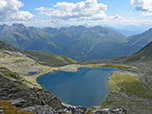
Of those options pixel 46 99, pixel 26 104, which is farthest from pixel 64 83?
pixel 26 104

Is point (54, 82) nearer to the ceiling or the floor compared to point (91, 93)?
nearer to the ceiling

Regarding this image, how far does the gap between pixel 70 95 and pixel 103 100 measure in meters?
23.7

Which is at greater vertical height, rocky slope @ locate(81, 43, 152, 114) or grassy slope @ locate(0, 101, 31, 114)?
grassy slope @ locate(0, 101, 31, 114)

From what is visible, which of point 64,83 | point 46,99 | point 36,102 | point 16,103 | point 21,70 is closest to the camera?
point 16,103

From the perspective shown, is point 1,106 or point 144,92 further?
point 144,92

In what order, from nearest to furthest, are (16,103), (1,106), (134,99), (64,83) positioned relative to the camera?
(1,106) < (16,103) < (134,99) < (64,83)

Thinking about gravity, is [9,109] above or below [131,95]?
above

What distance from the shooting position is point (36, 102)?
39.1 meters

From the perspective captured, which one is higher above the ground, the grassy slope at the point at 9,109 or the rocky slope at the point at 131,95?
the grassy slope at the point at 9,109

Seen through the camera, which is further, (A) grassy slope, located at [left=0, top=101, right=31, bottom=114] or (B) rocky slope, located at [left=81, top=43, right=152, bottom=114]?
(B) rocky slope, located at [left=81, top=43, right=152, bottom=114]

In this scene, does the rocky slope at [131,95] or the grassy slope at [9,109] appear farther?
the rocky slope at [131,95]

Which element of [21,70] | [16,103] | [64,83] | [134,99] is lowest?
[134,99]

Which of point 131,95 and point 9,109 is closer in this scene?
point 9,109

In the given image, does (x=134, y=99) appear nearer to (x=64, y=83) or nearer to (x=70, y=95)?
(x=70, y=95)
